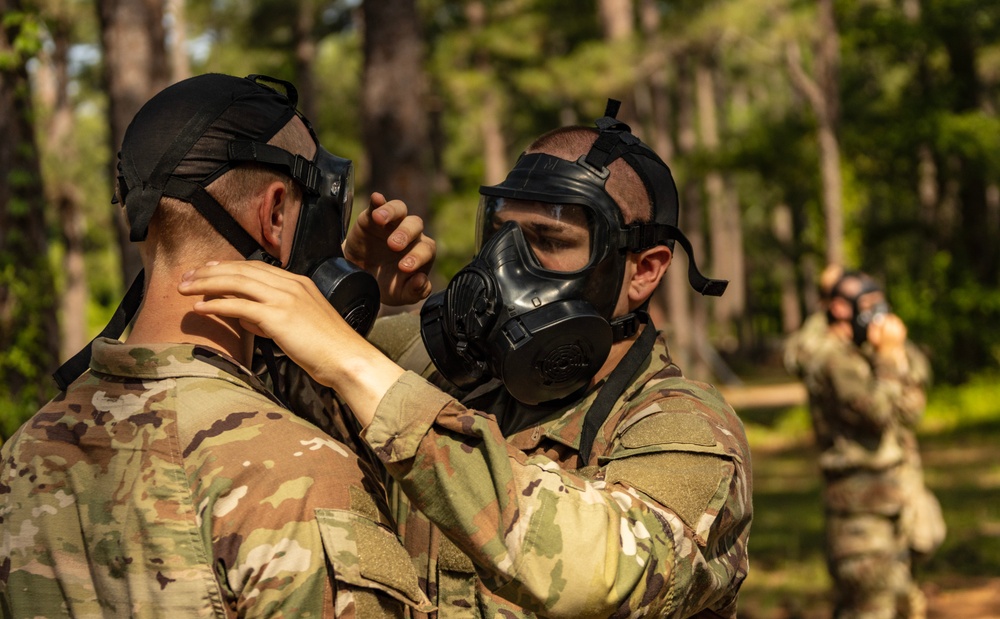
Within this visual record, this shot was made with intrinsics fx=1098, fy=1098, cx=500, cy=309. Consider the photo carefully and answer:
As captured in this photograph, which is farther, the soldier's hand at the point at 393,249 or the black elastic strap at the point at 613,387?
the soldier's hand at the point at 393,249

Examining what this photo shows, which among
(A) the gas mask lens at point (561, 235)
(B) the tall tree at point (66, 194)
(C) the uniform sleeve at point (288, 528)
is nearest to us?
(C) the uniform sleeve at point (288, 528)

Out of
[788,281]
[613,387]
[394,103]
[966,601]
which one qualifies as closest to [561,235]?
[613,387]

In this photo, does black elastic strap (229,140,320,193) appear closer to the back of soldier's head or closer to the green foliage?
the back of soldier's head

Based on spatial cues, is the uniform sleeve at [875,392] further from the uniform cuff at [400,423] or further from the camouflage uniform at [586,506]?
the uniform cuff at [400,423]

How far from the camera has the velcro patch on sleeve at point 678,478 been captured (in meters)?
2.31

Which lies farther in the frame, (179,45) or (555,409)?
(179,45)

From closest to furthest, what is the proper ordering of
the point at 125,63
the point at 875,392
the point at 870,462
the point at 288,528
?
the point at 288,528 < the point at 875,392 < the point at 870,462 < the point at 125,63

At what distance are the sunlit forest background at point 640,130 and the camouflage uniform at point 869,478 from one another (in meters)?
1.35

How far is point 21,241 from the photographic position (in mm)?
6797

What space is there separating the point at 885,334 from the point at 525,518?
5740 millimetres

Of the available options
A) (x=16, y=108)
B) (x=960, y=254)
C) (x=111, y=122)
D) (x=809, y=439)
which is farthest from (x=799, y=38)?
(x=16, y=108)

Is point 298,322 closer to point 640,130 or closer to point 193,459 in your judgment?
point 193,459

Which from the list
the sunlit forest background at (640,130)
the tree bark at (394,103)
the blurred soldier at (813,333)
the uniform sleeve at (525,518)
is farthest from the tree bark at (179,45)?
the uniform sleeve at (525,518)

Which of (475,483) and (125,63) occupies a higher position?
(125,63)
